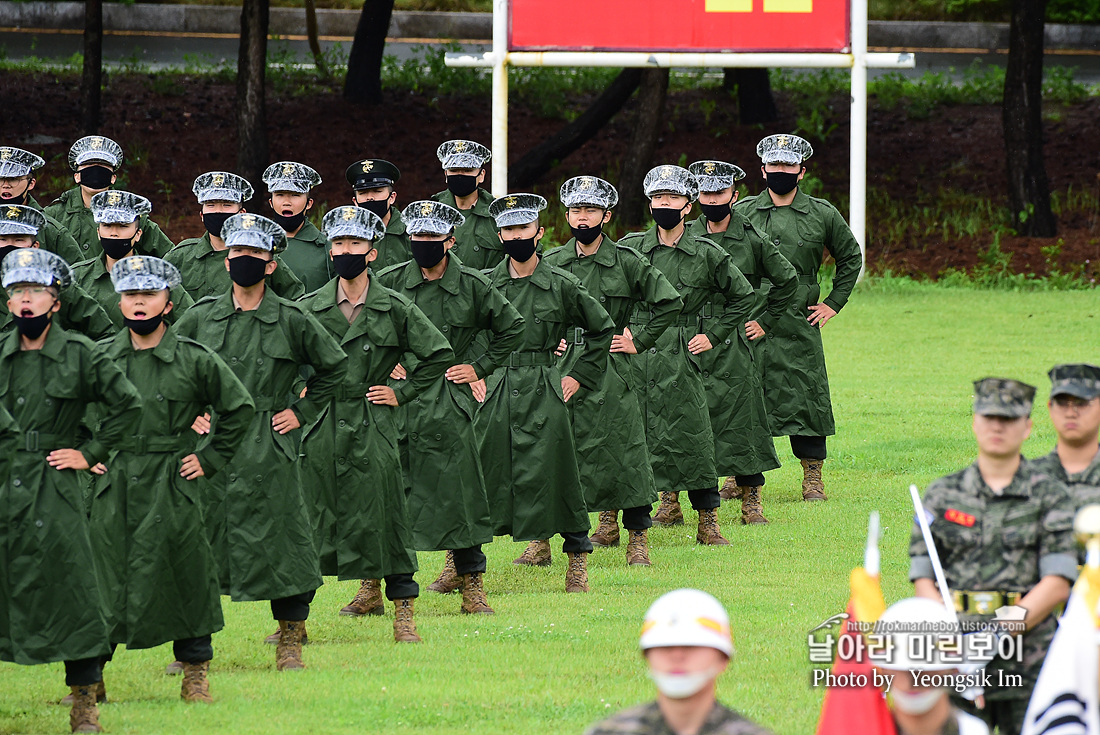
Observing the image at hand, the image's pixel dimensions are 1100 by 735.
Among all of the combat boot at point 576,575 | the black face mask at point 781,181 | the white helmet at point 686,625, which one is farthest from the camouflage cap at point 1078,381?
the black face mask at point 781,181

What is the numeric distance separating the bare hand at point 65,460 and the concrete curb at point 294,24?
27845mm

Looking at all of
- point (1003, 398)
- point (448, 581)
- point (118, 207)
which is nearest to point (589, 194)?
point (448, 581)

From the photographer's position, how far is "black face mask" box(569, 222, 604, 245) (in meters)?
11.7

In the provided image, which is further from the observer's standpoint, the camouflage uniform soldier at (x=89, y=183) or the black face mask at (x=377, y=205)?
the camouflage uniform soldier at (x=89, y=183)

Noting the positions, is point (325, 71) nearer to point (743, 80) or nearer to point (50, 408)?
point (743, 80)

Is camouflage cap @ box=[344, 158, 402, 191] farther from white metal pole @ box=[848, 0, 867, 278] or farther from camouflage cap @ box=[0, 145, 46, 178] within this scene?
white metal pole @ box=[848, 0, 867, 278]

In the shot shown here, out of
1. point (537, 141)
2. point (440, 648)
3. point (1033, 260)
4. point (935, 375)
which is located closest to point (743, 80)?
point (537, 141)

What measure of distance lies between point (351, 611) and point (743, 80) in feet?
68.9

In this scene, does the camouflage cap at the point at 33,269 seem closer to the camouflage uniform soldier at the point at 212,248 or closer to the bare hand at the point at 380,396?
the bare hand at the point at 380,396

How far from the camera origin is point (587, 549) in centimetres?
1116

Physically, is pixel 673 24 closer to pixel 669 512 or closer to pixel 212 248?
pixel 669 512

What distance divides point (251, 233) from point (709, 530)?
460cm

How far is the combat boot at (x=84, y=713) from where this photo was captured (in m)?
7.92

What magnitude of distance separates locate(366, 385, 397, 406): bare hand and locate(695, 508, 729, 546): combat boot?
3.40 meters
